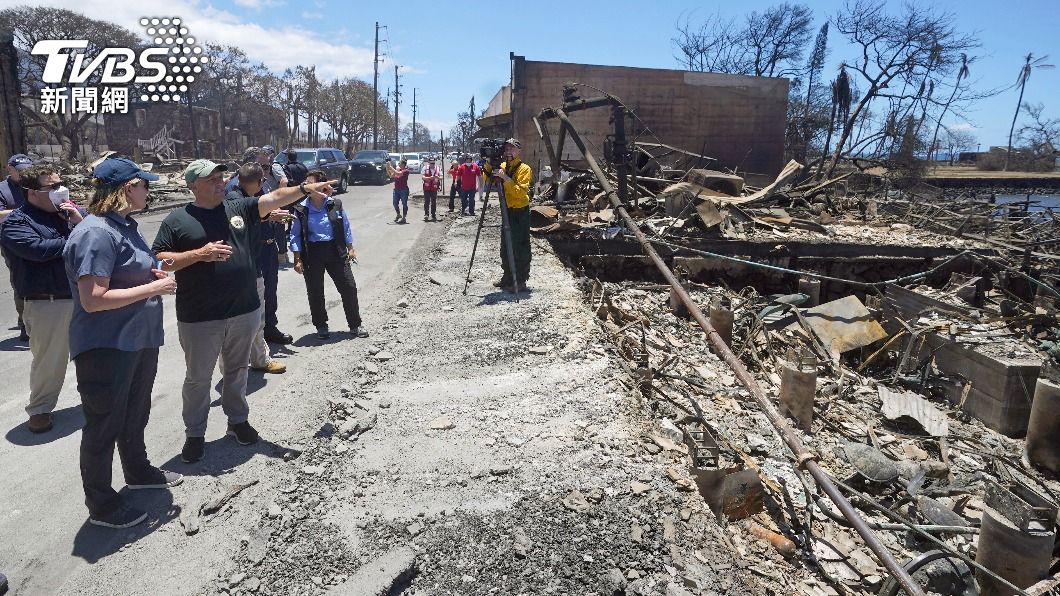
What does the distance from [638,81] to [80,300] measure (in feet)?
76.7

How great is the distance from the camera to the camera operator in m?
6.75

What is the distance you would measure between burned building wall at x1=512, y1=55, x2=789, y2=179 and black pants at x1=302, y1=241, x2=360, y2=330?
16476 millimetres

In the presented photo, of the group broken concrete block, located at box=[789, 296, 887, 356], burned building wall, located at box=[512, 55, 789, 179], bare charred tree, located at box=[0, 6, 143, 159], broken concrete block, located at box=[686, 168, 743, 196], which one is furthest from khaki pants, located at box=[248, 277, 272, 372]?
bare charred tree, located at box=[0, 6, 143, 159]

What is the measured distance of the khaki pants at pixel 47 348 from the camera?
4.08 meters

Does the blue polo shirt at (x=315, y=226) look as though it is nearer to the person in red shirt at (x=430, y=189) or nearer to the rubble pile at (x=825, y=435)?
the rubble pile at (x=825, y=435)

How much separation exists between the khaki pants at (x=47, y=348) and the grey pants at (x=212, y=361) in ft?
4.09

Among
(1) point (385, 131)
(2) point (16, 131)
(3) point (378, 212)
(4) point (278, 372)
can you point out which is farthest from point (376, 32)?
(4) point (278, 372)

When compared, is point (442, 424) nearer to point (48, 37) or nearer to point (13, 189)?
point (13, 189)

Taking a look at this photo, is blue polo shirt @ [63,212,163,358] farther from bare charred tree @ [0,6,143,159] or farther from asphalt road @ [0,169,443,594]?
bare charred tree @ [0,6,143,159]

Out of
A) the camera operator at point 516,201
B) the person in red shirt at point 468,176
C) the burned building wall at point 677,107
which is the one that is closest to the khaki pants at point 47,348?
the camera operator at point 516,201

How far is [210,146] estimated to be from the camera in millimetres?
35281

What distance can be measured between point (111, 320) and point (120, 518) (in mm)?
1037

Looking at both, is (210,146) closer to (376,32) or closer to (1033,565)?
(376,32)

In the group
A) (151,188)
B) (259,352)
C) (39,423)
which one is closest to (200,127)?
(151,188)
